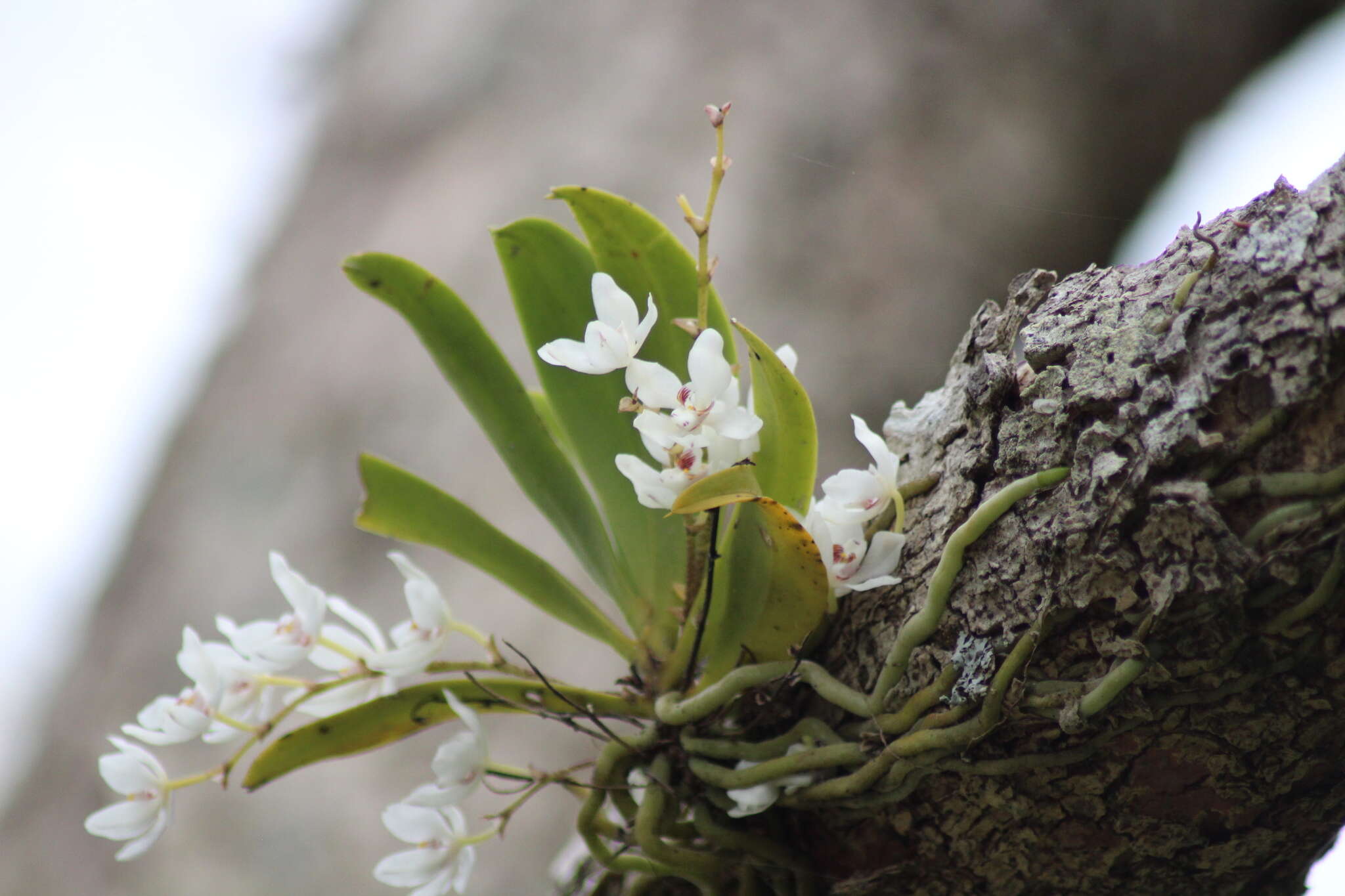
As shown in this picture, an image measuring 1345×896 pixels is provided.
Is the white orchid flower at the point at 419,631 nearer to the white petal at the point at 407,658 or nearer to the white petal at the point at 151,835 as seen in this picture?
the white petal at the point at 407,658

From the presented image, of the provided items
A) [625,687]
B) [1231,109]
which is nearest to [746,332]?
[625,687]

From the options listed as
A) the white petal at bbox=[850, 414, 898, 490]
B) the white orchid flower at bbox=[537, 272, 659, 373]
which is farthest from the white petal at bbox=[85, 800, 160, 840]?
the white petal at bbox=[850, 414, 898, 490]

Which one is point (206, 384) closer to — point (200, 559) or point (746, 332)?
point (200, 559)

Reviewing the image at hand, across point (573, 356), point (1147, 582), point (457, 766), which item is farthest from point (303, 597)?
point (1147, 582)

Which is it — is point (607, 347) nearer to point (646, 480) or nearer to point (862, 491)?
point (646, 480)

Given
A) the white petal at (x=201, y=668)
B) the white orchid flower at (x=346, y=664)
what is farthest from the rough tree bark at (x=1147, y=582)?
the white petal at (x=201, y=668)
